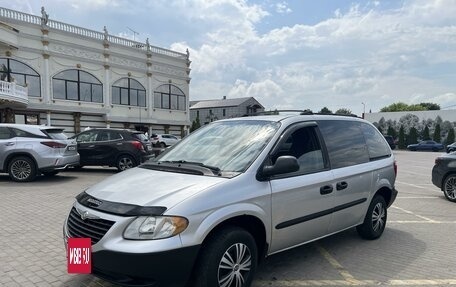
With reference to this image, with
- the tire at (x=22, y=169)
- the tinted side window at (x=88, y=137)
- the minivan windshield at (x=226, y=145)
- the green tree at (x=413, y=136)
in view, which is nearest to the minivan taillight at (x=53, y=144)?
the tire at (x=22, y=169)

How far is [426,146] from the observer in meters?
49.1

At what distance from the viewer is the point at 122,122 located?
37344 millimetres

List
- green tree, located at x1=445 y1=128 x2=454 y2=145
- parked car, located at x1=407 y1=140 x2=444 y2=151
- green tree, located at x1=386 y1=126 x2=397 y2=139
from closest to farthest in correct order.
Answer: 1. parked car, located at x1=407 y1=140 x2=444 y2=151
2. green tree, located at x1=445 y1=128 x2=454 y2=145
3. green tree, located at x1=386 y1=126 x2=397 y2=139

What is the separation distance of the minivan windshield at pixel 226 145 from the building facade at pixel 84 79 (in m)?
23.9

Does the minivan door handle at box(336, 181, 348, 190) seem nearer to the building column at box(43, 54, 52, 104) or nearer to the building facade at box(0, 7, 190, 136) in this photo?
the building facade at box(0, 7, 190, 136)

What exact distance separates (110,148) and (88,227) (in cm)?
1093

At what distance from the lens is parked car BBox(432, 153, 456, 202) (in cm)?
934

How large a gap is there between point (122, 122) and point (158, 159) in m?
34.3

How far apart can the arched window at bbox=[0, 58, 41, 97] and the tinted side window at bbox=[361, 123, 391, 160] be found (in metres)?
28.5

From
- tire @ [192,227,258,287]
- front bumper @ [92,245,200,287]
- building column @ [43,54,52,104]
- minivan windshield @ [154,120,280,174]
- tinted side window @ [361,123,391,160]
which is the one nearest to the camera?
front bumper @ [92,245,200,287]

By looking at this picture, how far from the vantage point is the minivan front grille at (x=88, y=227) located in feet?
10.3

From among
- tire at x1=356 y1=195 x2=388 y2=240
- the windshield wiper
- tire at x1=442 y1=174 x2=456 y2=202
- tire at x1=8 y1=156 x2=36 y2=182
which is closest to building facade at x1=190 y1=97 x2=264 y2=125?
tire at x1=8 y1=156 x2=36 y2=182

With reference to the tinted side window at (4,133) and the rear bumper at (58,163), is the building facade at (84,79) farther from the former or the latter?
the rear bumper at (58,163)

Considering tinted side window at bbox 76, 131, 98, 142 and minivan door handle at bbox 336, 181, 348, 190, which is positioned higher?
tinted side window at bbox 76, 131, 98, 142
